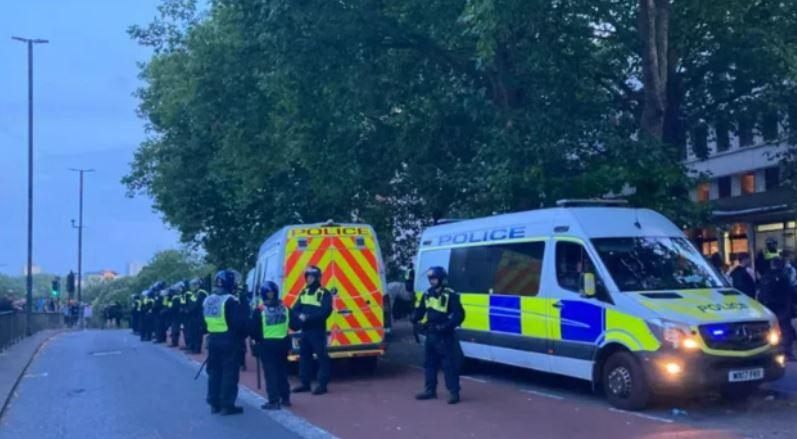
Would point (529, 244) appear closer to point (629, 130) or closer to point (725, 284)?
point (725, 284)

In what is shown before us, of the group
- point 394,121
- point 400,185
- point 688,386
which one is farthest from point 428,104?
point 688,386

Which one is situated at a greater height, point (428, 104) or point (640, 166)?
point (428, 104)

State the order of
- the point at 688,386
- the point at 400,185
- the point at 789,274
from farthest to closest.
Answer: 1. the point at 400,185
2. the point at 789,274
3. the point at 688,386

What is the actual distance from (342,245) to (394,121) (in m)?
5.95

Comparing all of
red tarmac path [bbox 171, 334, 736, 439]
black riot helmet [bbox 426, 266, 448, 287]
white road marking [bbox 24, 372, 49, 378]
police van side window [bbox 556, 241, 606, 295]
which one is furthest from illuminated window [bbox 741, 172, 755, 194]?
black riot helmet [bbox 426, 266, 448, 287]

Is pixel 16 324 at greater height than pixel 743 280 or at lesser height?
lesser

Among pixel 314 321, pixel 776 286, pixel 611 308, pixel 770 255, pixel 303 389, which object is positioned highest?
pixel 770 255

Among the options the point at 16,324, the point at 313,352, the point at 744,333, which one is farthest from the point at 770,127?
the point at 16,324

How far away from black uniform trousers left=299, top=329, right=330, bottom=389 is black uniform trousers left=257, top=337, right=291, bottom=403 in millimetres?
1109

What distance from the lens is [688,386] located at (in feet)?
36.4

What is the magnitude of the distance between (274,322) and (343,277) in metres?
3.21

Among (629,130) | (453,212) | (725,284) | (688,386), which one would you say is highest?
(629,130)

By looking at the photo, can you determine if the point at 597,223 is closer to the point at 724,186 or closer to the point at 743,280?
the point at 743,280

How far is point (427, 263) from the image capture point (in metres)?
17.1
